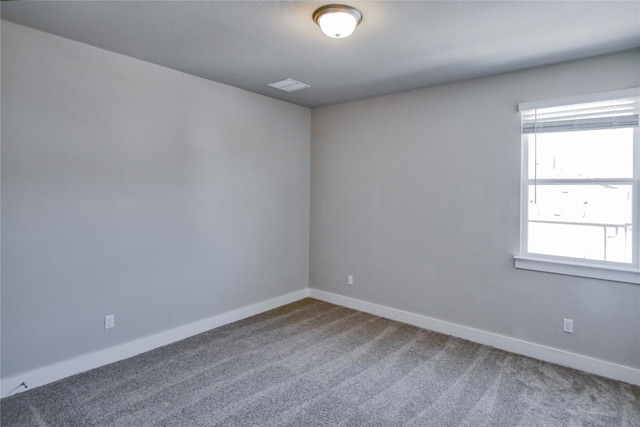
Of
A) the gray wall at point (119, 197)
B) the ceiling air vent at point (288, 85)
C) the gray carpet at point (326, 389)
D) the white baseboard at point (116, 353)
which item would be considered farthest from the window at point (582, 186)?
the white baseboard at point (116, 353)

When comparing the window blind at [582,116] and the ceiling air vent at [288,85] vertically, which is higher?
Result: the ceiling air vent at [288,85]

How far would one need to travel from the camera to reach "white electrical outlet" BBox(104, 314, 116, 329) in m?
2.95

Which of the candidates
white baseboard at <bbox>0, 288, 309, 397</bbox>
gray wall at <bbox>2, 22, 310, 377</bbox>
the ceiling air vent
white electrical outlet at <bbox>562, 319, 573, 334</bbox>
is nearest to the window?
white electrical outlet at <bbox>562, 319, 573, 334</bbox>

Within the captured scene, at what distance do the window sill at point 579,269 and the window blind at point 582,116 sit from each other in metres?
1.14

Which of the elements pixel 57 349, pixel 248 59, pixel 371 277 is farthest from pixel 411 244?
pixel 57 349

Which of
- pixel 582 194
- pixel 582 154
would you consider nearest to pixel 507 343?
pixel 582 194

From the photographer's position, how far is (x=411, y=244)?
3936mm

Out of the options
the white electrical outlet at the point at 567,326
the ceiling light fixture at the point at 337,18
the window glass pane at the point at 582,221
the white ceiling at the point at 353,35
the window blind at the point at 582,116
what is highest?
the white ceiling at the point at 353,35

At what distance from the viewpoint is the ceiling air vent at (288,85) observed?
3614 mm

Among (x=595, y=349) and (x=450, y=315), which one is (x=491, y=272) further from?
(x=595, y=349)

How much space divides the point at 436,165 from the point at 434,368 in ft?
6.56

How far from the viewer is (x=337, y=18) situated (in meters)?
2.12

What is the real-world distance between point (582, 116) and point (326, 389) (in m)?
3.08

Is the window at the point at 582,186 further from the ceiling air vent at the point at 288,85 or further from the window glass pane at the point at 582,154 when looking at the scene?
the ceiling air vent at the point at 288,85
